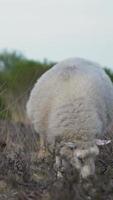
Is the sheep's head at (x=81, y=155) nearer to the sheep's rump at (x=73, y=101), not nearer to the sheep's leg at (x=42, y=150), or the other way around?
the sheep's rump at (x=73, y=101)

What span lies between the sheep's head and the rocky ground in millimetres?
114

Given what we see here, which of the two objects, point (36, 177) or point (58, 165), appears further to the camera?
point (36, 177)

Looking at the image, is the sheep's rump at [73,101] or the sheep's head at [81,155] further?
the sheep's rump at [73,101]

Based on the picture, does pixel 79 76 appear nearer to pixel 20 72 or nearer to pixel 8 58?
pixel 20 72

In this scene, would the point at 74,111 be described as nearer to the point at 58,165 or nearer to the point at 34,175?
the point at 58,165

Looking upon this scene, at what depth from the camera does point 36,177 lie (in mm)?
6680

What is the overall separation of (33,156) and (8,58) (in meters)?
17.8

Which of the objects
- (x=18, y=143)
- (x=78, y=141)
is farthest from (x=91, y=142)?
(x=18, y=143)

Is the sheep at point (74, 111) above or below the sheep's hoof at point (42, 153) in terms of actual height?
above

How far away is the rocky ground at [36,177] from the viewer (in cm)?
516

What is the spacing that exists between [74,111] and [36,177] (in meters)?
0.84

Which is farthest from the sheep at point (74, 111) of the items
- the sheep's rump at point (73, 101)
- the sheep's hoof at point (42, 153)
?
the sheep's hoof at point (42, 153)

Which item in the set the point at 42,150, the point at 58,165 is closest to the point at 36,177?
the point at 58,165

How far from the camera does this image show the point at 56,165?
6.36m
